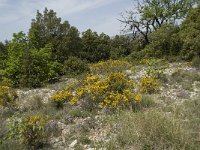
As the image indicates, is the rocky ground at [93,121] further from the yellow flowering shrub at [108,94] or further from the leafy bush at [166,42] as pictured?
the leafy bush at [166,42]

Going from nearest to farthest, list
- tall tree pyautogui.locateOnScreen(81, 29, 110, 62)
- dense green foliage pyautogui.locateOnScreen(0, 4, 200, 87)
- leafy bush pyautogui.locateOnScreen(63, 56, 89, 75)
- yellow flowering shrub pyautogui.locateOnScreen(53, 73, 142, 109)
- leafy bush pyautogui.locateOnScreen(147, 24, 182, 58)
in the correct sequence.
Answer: yellow flowering shrub pyautogui.locateOnScreen(53, 73, 142, 109)
dense green foliage pyautogui.locateOnScreen(0, 4, 200, 87)
leafy bush pyautogui.locateOnScreen(63, 56, 89, 75)
leafy bush pyautogui.locateOnScreen(147, 24, 182, 58)
tall tree pyautogui.locateOnScreen(81, 29, 110, 62)

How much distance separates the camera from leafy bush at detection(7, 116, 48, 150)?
6.07m

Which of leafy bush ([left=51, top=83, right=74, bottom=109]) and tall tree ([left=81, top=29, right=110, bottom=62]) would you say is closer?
leafy bush ([left=51, top=83, right=74, bottom=109])

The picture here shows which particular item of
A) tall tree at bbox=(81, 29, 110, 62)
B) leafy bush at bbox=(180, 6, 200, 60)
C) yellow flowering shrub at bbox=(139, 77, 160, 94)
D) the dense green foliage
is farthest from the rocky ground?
tall tree at bbox=(81, 29, 110, 62)

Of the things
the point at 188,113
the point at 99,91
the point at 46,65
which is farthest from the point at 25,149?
the point at 46,65

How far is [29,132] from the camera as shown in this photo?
6133 millimetres

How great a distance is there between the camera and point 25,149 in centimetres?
606

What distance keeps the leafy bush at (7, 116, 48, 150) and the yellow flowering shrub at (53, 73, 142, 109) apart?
1896mm

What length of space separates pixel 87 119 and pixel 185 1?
66.6 feet

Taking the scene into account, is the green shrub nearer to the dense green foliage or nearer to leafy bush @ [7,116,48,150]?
leafy bush @ [7,116,48,150]

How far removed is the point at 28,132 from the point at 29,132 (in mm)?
20

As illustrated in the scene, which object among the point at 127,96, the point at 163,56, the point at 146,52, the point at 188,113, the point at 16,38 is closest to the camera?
the point at 188,113

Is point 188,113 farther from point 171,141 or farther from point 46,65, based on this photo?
point 46,65

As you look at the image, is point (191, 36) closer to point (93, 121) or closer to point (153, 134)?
A: point (93, 121)
